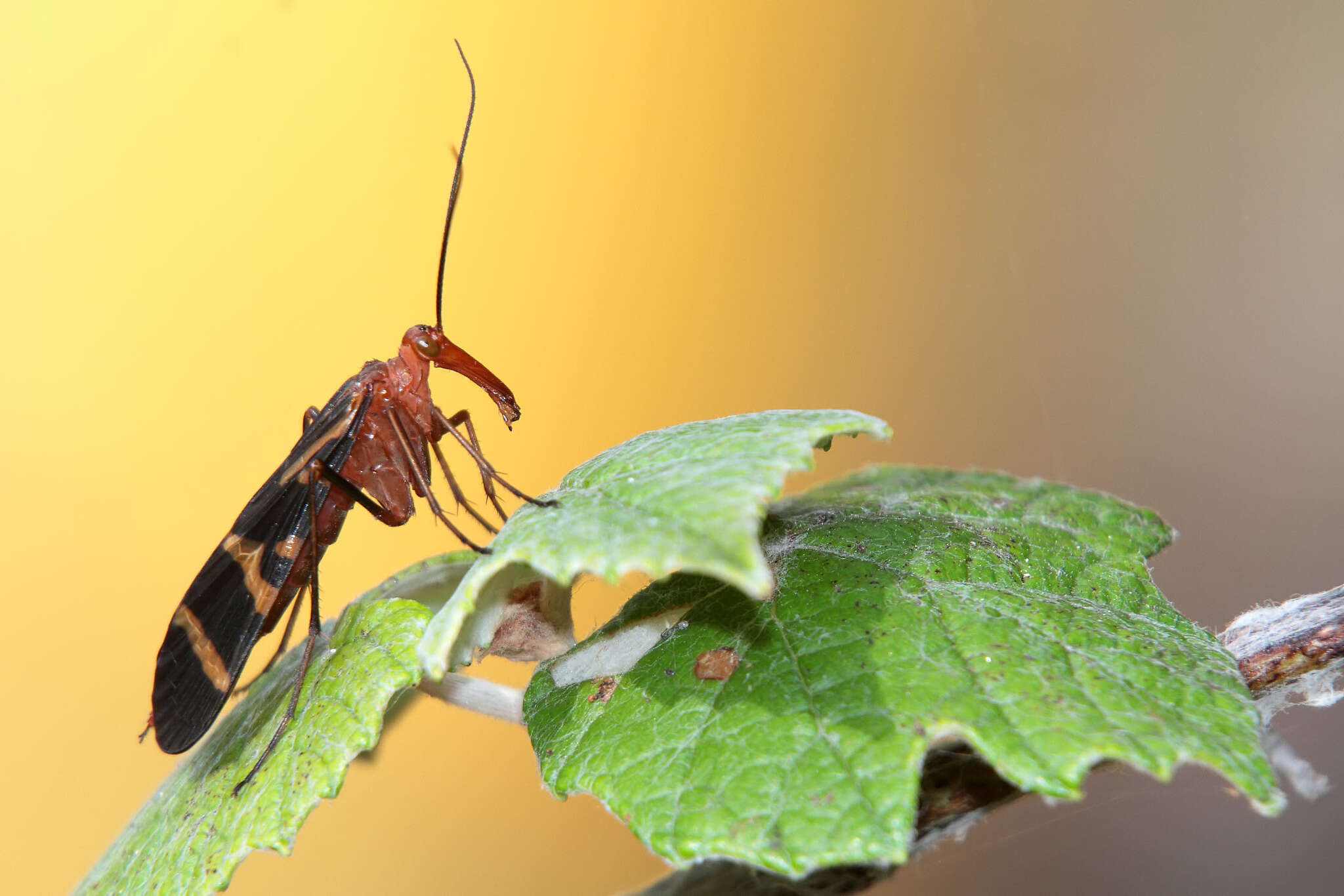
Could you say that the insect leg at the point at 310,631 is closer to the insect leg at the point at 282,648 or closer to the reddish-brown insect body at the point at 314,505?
the reddish-brown insect body at the point at 314,505

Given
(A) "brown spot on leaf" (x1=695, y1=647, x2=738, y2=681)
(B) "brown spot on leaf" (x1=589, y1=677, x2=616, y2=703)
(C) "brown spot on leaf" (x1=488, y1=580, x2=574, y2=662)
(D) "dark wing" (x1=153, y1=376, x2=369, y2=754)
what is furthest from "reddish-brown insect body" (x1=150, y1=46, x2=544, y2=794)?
(A) "brown spot on leaf" (x1=695, y1=647, x2=738, y2=681)

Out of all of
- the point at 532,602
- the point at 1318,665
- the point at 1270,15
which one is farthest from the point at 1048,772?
the point at 1270,15

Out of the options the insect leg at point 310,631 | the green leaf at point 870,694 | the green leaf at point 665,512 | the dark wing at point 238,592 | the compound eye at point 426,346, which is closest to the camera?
the green leaf at point 665,512

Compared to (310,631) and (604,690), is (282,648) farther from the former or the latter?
(604,690)

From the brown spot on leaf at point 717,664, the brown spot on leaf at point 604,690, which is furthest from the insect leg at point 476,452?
the brown spot on leaf at point 717,664

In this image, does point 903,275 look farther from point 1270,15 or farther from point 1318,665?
point 1318,665

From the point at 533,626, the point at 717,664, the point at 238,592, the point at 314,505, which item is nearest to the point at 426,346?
the point at 314,505

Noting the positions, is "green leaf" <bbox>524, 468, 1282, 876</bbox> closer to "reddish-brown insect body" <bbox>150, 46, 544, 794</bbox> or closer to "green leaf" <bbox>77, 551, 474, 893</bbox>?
"green leaf" <bbox>77, 551, 474, 893</bbox>

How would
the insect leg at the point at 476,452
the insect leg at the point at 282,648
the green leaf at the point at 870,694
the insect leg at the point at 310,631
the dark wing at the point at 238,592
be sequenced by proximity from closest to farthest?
1. the green leaf at the point at 870,694
2. the insect leg at the point at 310,631
3. the dark wing at the point at 238,592
4. the insect leg at the point at 476,452
5. the insect leg at the point at 282,648
